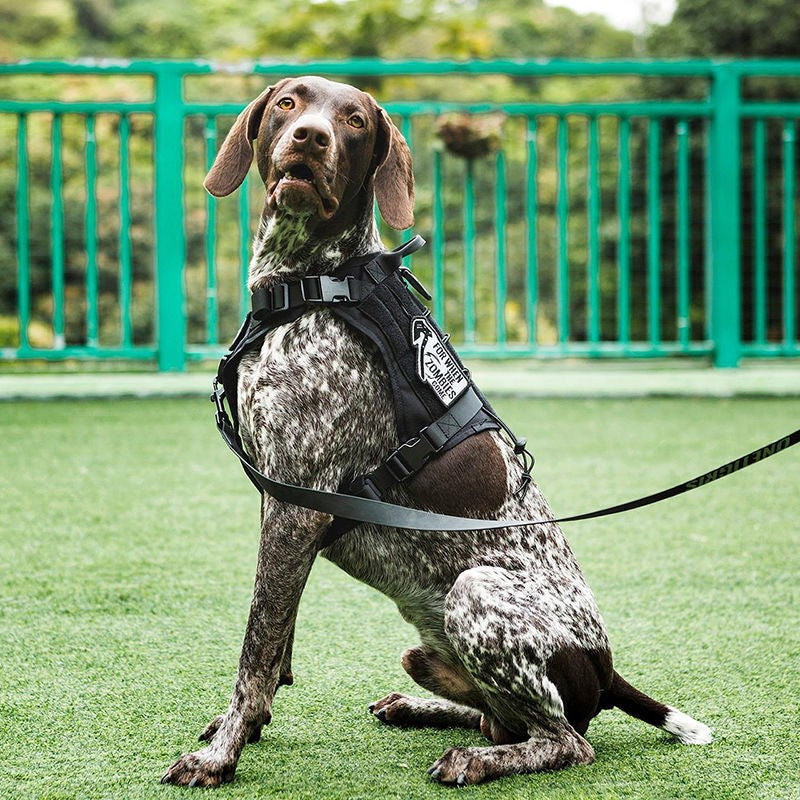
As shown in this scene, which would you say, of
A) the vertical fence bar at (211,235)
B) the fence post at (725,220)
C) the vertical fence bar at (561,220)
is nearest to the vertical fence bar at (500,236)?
the vertical fence bar at (561,220)

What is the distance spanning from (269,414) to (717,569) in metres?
1.73

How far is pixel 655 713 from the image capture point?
2.16 m

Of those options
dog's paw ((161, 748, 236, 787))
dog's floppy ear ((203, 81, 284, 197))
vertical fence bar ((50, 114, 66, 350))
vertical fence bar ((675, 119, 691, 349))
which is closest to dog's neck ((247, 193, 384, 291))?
dog's floppy ear ((203, 81, 284, 197))

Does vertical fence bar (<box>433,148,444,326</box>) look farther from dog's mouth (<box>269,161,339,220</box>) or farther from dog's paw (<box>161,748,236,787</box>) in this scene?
dog's paw (<box>161,748,236,787</box>)

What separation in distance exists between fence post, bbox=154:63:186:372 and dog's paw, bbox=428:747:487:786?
4.93 metres

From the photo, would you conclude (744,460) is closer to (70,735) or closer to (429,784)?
(429,784)

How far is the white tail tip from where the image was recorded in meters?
2.13

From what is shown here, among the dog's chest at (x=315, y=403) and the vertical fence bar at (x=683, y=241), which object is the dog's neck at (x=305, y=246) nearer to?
the dog's chest at (x=315, y=403)

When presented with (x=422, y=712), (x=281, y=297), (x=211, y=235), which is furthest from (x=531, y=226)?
(x=422, y=712)

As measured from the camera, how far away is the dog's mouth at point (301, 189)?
217 cm

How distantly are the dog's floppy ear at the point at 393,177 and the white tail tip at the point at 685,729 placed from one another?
1.07 meters

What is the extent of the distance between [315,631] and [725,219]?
16.5ft

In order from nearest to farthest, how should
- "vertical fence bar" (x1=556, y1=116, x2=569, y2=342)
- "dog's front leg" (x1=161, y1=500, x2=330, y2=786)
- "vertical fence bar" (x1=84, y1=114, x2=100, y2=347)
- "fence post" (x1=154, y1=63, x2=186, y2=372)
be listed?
"dog's front leg" (x1=161, y1=500, x2=330, y2=786)
"fence post" (x1=154, y1=63, x2=186, y2=372)
"vertical fence bar" (x1=84, y1=114, x2=100, y2=347)
"vertical fence bar" (x1=556, y1=116, x2=569, y2=342)

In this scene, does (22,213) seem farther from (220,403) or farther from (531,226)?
(220,403)
